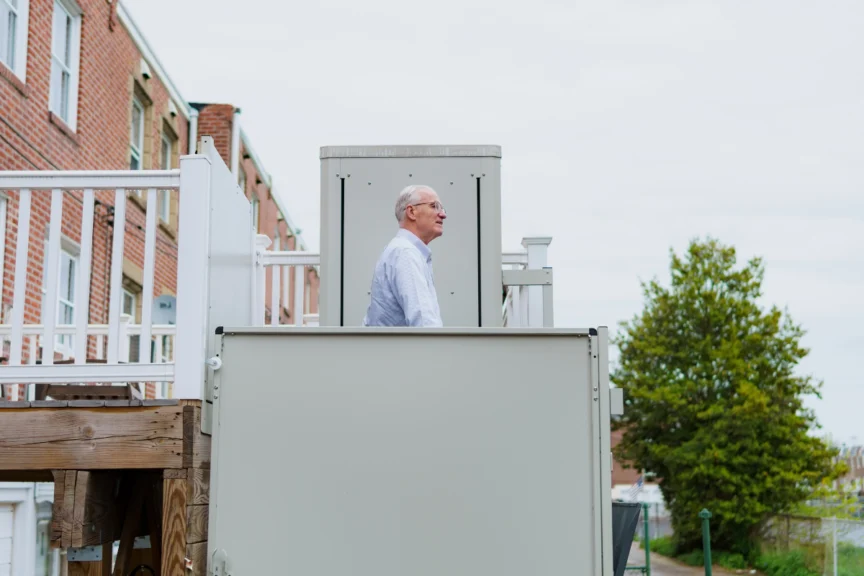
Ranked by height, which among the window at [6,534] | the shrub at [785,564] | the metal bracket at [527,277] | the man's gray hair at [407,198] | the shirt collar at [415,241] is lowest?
the shrub at [785,564]

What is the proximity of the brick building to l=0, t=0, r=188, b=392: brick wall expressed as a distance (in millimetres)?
13

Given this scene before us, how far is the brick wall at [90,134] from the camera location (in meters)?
11.4

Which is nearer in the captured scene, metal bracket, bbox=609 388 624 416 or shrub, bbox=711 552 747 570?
metal bracket, bbox=609 388 624 416

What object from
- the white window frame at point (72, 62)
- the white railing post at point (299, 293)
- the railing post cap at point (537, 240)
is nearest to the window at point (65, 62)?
the white window frame at point (72, 62)

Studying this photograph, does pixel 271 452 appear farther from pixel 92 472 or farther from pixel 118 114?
pixel 118 114

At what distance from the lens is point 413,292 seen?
4.66m

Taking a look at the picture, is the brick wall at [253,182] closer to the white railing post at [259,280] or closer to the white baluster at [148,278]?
the white railing post at [259,280]

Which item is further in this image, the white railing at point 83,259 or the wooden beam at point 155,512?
the wooden beam at point 155,512

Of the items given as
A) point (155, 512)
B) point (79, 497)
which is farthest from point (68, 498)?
point (155, 512)

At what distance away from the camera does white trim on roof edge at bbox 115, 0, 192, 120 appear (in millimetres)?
15188

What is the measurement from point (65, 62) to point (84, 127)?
0.80 meters

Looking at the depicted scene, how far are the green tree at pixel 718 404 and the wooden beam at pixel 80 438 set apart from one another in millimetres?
22861

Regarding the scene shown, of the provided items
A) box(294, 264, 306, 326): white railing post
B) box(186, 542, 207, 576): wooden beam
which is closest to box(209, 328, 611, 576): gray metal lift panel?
box(186, 542, 207, 576): wooden beam

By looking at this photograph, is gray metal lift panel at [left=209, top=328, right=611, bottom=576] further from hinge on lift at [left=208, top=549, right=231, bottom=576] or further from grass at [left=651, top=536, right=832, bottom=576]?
grass at [left=651, top=536, right=832, bottom=576]
